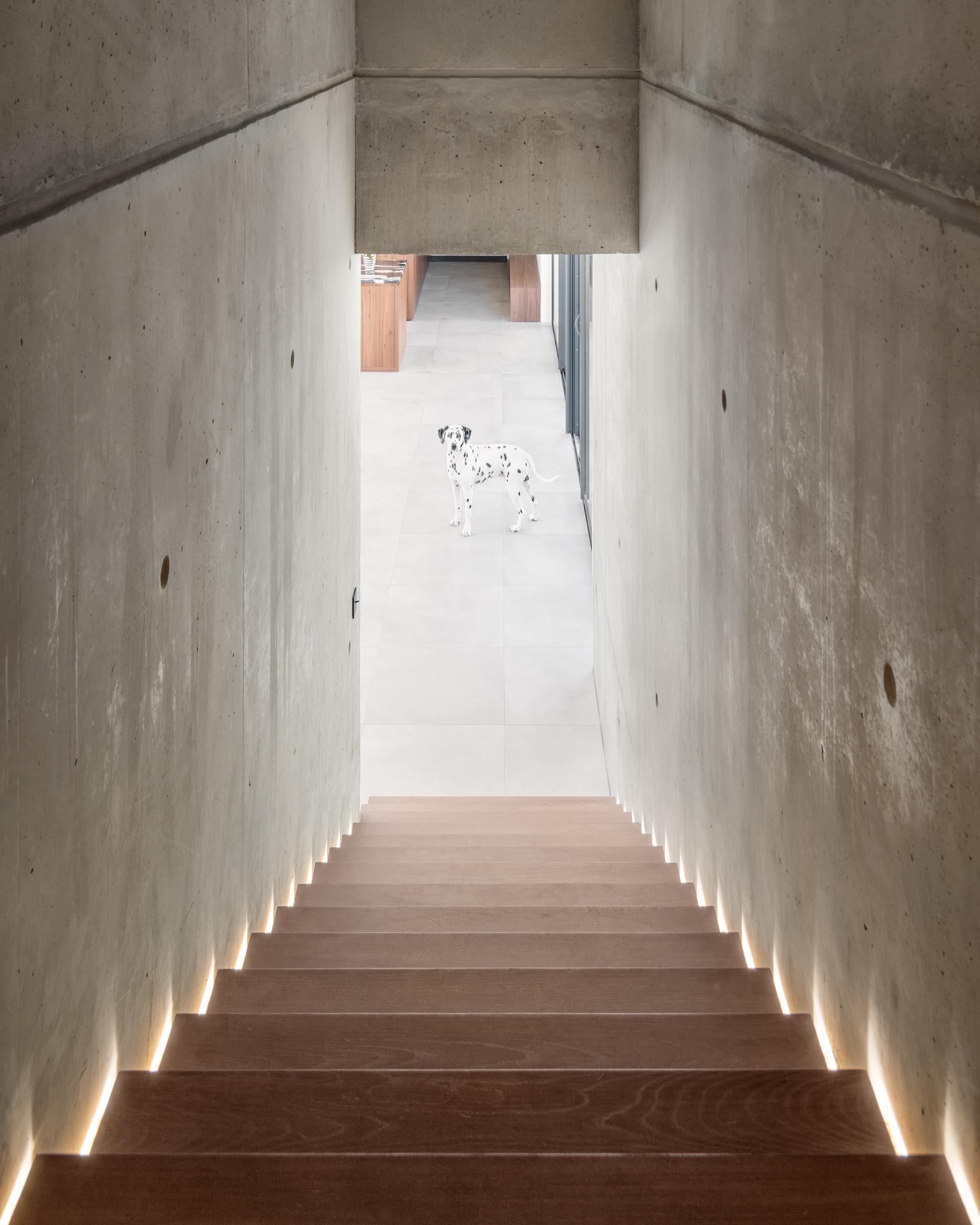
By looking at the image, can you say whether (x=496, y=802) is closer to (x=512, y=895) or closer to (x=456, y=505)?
(x=512, y=895)

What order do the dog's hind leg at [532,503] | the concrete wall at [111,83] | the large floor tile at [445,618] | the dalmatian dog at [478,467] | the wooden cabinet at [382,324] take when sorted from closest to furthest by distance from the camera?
1. the concrete wall at [111,83]
2. the large floor tile at [445,618]
3. the dalmatian dog at [478,467]
4. the dog's hind leg at [532,503]
5. the wooden cabinet at [382,324]

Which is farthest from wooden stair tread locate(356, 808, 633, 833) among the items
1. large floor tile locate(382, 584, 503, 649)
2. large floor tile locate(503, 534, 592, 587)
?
large floor tile locate(503, 534, 592, 587)

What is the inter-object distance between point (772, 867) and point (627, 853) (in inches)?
73.0

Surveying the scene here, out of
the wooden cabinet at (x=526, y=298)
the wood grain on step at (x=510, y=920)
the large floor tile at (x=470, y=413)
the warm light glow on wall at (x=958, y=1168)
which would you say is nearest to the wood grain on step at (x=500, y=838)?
the wood grain on step at (x=510, y=920)

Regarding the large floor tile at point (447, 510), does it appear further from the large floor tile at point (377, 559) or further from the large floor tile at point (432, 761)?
the large floor tile at point (432, 761)

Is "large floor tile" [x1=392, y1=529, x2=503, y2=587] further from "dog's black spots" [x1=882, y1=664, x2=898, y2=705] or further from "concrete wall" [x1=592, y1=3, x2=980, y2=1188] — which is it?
"dog's black spots" [x1=882, y1=664, x2=898, y2=705]

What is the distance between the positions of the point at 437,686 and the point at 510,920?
4.78 meters

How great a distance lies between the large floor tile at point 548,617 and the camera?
9.01 m

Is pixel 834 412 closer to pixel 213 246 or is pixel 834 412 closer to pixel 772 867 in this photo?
pixel 772 867

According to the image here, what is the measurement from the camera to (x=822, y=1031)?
8.75ft

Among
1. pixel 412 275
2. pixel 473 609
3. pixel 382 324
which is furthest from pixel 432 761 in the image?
pixel 412 275

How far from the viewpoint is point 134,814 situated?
241 centimetres

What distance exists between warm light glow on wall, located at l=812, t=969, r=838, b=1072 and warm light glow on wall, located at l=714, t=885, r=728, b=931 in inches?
37.0

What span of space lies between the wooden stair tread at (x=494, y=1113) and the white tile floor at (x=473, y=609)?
5055 mm
